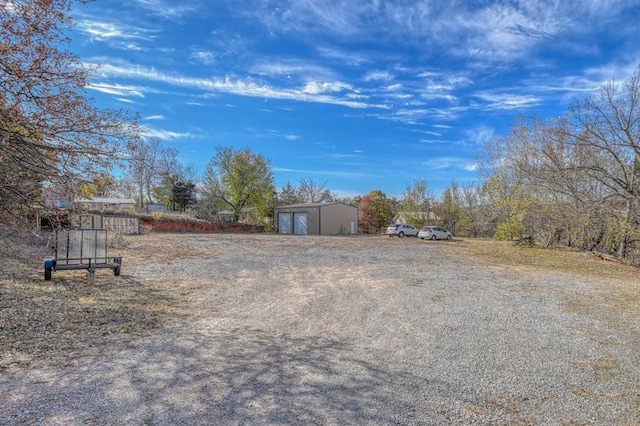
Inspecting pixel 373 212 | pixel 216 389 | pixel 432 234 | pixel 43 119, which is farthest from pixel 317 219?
pixel 216 389

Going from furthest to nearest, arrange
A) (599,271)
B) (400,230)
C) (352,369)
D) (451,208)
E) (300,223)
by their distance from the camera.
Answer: (451,208), (300,223), (400,230), (599,271), (352,369)

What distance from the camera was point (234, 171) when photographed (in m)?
35.8

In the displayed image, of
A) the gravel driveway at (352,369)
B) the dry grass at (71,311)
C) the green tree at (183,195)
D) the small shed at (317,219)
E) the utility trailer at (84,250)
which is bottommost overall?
the gravel driveway at (352,369)

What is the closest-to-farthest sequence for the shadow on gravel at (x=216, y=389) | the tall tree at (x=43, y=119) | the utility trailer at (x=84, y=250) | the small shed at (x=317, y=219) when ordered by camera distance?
the shadow on gravel at (x=216, y=389), the tall tree at (x=43, y=119), the utility trailer at (x=84, y=250), the small shed at (x=317, y=219)

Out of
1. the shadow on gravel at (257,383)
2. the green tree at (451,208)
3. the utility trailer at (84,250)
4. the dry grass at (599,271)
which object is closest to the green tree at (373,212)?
the green tree at (451,208)

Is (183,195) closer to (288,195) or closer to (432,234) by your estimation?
(288,195)

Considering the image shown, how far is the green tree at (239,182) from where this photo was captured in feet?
118

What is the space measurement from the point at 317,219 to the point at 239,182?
32.3 ft

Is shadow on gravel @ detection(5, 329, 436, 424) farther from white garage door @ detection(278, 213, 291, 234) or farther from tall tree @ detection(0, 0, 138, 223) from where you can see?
white garage door @ detection(278, 213, 291, 234)

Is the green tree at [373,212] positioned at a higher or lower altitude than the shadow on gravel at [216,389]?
higher

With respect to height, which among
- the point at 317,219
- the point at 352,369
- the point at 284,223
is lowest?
the point at 352,369

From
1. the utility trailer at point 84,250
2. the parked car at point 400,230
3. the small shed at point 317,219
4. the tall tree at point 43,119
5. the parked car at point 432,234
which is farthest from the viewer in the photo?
the small shed at point 317,219

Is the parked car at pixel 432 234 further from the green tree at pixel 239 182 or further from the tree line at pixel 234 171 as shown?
the green tree at pixel 239 182

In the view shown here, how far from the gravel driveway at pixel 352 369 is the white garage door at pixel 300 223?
25.5m
